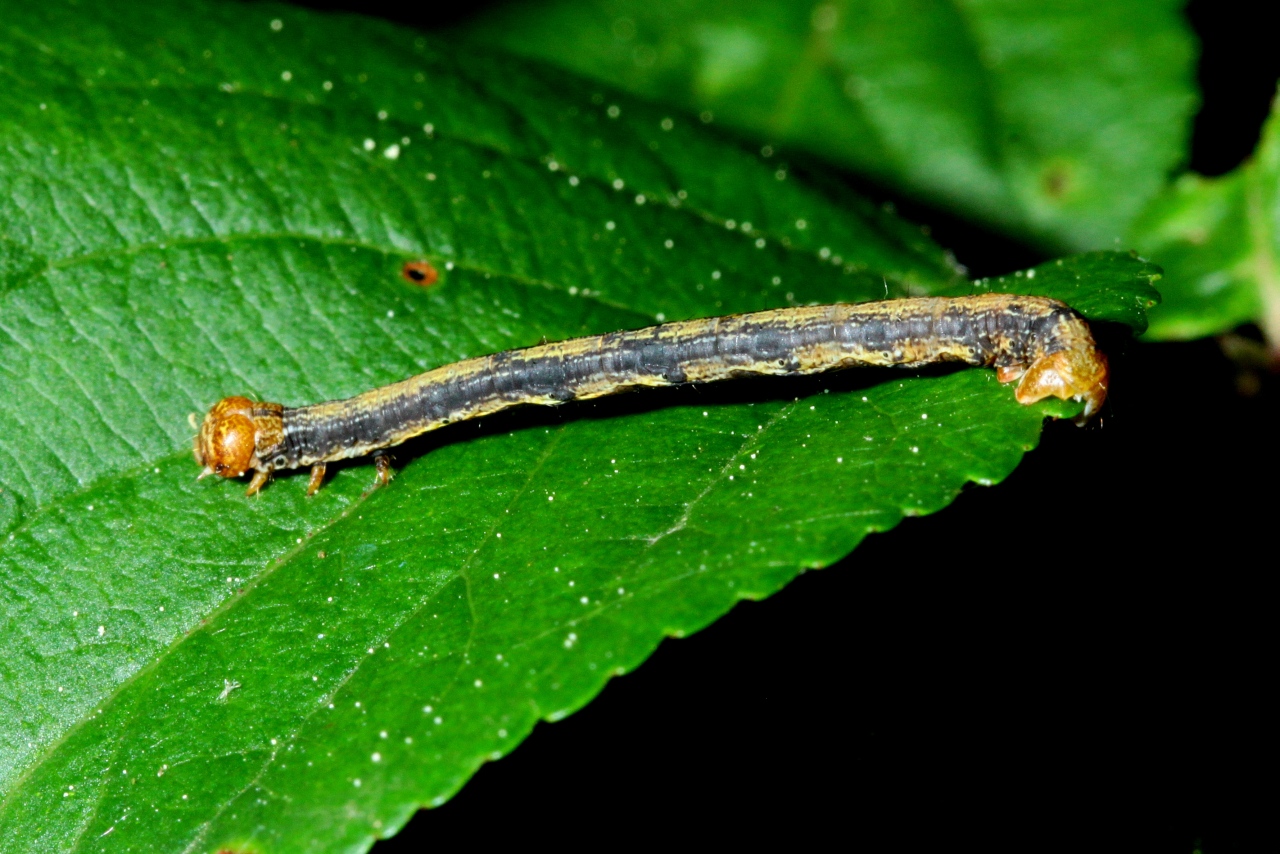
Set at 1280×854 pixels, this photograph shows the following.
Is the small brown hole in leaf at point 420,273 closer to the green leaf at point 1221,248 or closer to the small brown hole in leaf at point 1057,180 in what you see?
the green leaf at point 1221,248

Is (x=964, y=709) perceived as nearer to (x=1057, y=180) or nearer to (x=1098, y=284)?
(x=1098, y=284)

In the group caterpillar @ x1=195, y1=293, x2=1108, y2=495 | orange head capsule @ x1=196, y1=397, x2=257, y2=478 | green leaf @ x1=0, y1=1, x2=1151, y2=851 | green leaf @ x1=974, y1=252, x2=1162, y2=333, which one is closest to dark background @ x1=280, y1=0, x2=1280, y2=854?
green leaf @ x1=974, y1=252, x2=1162, y2=333

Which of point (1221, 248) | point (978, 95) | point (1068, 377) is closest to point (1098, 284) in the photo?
point (1068, 377)

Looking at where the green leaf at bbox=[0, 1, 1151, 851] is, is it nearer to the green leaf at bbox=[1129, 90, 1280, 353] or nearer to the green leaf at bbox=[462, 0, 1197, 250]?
the green leaf at bbox=[1129, 90, 1280, 353]

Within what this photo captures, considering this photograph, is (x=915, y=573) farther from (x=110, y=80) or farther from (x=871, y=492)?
(x=110, y=80)

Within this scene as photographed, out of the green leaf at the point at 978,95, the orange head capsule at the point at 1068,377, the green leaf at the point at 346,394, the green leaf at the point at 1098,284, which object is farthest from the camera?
the green leaf at the point at 978,95

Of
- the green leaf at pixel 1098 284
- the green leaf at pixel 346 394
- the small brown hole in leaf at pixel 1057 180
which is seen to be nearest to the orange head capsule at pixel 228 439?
the green leaf at pixel 346 394
